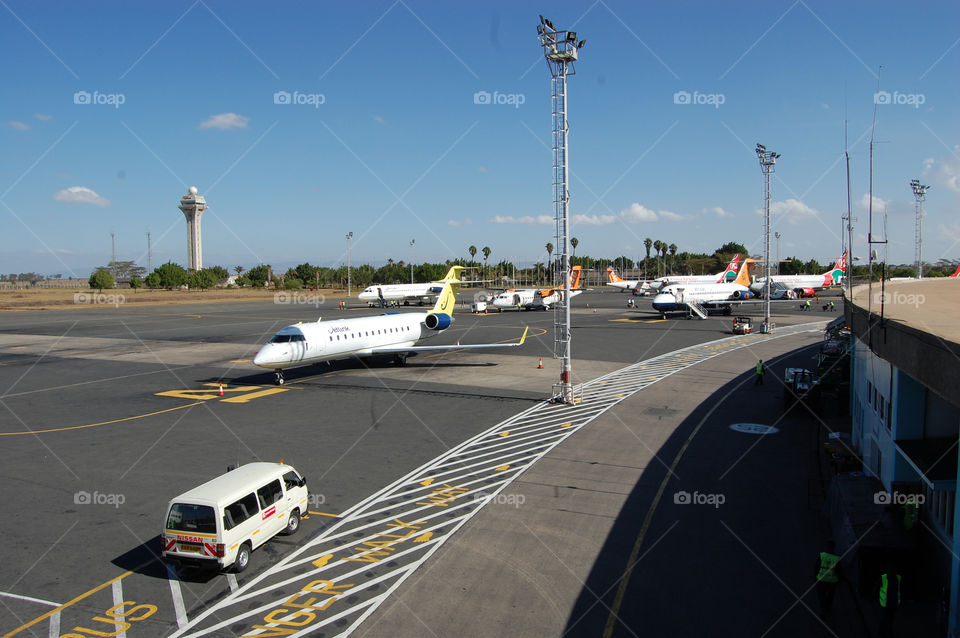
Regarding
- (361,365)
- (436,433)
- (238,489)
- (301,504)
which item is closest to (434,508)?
(301,504)

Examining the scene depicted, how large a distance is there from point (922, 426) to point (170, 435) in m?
25.5

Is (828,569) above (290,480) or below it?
below

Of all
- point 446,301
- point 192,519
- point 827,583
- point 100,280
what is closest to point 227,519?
point 192,519

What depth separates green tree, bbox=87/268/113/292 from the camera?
155500 mm

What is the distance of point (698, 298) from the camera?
253ft

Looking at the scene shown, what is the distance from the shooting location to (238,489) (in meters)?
13.8

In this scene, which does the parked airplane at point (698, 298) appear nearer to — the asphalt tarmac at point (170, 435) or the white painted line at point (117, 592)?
the asphalt tarmac at point (170, 435)

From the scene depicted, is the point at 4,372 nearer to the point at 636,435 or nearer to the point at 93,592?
the point at 93,592

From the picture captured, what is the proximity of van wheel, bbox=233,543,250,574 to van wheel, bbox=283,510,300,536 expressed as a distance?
1.60 m

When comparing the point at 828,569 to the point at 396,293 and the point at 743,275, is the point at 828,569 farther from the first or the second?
the point at 743,275

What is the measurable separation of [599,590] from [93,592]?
35.4 feet

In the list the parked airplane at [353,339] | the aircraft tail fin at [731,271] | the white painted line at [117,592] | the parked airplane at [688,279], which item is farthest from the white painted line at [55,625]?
the aircraft tail fin at [731,271]

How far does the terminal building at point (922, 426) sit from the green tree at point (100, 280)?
179033 mm

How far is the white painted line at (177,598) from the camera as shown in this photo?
1144 centimetres
